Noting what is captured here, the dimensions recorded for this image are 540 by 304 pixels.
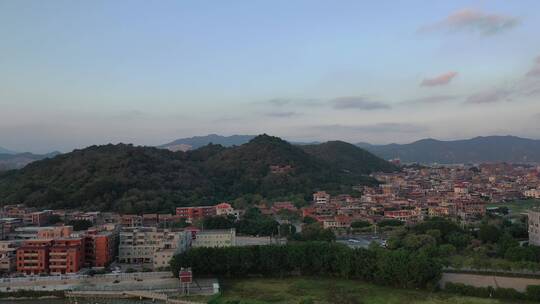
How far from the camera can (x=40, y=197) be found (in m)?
35.1

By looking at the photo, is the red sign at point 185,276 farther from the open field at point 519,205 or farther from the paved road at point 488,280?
the open field at point 519,205

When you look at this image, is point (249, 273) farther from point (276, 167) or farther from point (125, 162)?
point (276, 167)

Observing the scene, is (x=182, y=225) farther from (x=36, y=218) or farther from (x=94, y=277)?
(x=94, y=277)

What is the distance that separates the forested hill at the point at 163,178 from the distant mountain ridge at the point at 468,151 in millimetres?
87582

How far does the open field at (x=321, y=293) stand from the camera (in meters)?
15.3

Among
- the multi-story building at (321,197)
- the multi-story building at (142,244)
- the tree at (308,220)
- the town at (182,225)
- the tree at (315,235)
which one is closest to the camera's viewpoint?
the town at (182,225)

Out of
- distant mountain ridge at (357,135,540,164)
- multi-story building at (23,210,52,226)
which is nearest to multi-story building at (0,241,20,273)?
multi-story building at (23,210,52,226)

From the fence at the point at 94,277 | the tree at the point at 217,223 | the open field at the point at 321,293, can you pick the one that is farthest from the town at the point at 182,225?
the open field at the point at 321,293

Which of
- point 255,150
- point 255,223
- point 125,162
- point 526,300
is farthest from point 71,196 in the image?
point 526,300

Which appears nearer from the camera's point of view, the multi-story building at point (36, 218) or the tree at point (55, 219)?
the multi-story building at point (36, 218)

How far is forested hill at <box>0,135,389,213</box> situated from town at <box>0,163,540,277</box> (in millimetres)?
2450

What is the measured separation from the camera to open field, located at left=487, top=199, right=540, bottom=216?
37644 mm

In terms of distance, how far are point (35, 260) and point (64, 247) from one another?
1170 mm

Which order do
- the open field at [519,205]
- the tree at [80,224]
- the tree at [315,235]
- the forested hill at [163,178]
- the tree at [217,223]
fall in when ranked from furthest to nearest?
the open field at [519,205] → the forested hill at [163,178] → the tree at [217,223] → the tree at [80,224] → the tree at [315,235]
